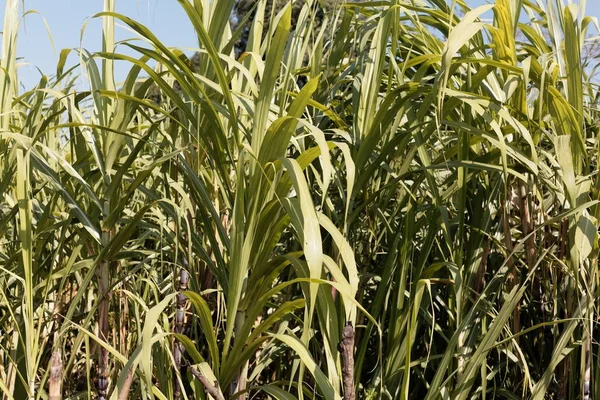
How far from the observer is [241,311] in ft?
3.18

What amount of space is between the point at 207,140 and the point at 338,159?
39 centimetres

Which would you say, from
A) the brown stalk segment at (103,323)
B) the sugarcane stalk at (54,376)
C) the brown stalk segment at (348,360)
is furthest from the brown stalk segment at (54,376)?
the brown stalk segment at (348,360)

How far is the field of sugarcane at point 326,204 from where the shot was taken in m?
0.91

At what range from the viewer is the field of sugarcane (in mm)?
912

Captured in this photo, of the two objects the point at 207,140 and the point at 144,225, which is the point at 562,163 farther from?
the point at 144,225

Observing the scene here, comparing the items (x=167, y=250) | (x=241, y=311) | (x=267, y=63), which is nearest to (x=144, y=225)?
(x=167, y=250)

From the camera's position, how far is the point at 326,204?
1064mm

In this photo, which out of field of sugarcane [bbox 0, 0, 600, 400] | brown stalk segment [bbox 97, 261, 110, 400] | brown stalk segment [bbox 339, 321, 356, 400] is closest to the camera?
brown stalk segment [bbox 339, 321, 356, 400]

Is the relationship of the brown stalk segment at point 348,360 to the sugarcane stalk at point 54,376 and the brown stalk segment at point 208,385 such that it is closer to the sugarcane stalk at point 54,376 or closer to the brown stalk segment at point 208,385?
the brown stalk segment at point 208,385

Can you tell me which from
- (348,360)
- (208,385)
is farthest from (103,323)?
(348,360)

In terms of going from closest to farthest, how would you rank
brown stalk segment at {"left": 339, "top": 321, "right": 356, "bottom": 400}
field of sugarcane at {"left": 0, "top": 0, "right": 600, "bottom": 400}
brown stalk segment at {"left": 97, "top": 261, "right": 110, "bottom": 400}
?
brown stalk segment at {"left": 339, "top": 321, "right": 356, "bottom": 400} < field of sugarcane at {"left": 0, "top": 0, "right": 600, "bottom": 400} < brown stalk segment at {"left": 97, "top": 261, "right": 110, "bottom": 400}

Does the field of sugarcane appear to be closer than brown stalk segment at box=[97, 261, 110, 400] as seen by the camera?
Yes

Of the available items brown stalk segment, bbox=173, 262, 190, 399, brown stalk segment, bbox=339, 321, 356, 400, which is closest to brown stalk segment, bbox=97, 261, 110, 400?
brown stalk segment, bbox=173, 262, 190, 399

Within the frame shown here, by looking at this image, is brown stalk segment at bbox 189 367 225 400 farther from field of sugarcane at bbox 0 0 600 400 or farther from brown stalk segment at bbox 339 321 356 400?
brown stalk segment at bbox 339 321 356 400
